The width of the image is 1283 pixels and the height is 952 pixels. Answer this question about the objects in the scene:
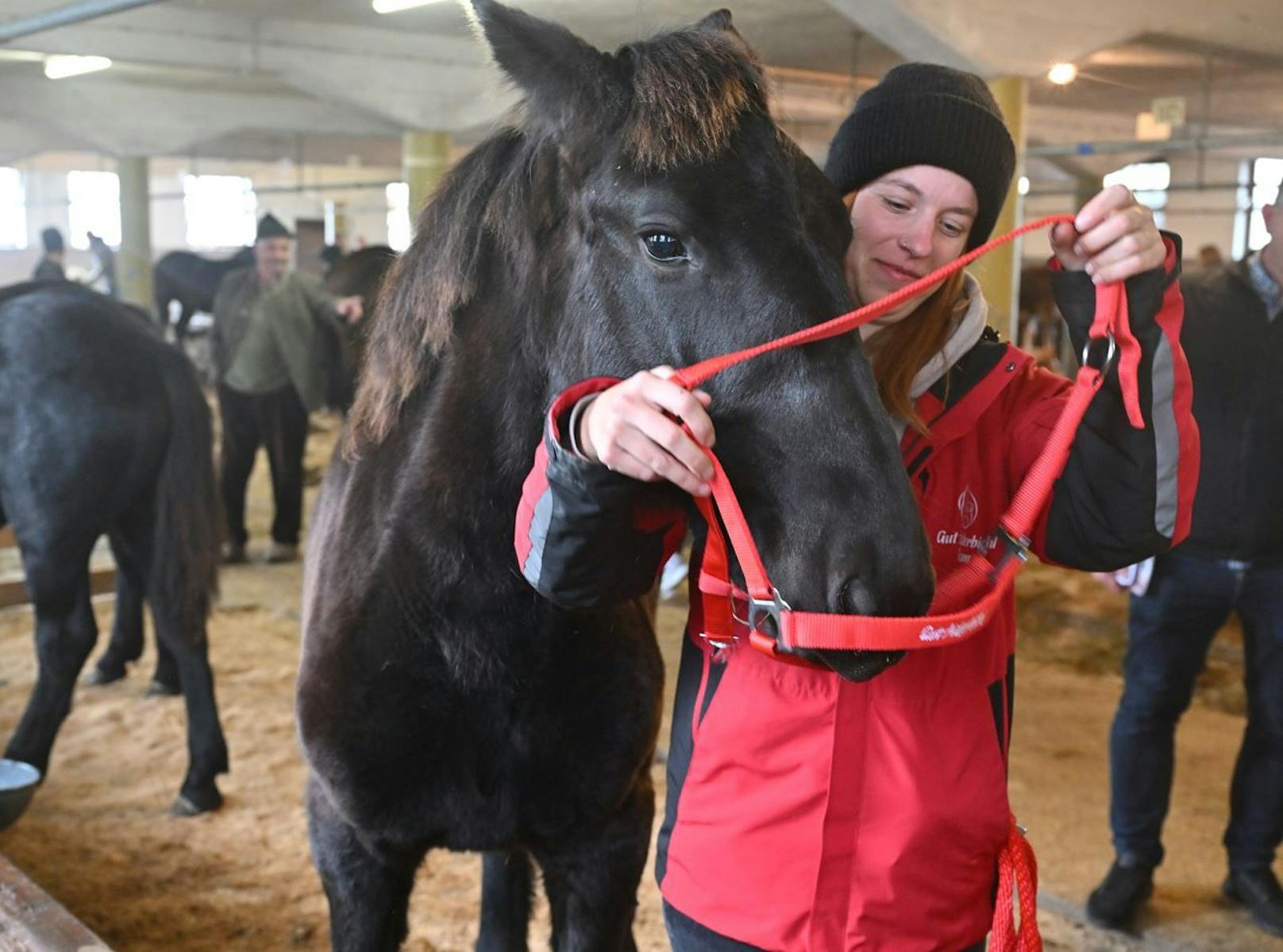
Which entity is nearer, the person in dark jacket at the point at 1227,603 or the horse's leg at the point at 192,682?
the person in dark jacket at the point at 1227,603

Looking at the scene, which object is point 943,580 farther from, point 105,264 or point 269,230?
point 105,264

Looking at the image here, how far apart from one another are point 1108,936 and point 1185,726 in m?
1.81

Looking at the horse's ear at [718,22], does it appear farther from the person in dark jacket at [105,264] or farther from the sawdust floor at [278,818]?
the person in dark jacket at [105,264]

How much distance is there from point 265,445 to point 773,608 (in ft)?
21.1

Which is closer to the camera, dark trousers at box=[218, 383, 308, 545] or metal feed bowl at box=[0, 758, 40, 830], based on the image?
metal feed bowl at box=[0, 758, 40, 830]

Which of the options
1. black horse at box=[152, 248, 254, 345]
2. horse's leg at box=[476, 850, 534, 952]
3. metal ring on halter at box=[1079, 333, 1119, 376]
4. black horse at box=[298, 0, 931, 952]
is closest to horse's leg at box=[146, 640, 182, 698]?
horse's leg at box=[476, 850, 534, 952]

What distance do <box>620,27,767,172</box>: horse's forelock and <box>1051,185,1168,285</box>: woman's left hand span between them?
13.6 inches

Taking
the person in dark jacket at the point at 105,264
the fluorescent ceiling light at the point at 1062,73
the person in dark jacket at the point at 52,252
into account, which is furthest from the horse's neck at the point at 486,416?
the person in dark jacket at the point at 105,264

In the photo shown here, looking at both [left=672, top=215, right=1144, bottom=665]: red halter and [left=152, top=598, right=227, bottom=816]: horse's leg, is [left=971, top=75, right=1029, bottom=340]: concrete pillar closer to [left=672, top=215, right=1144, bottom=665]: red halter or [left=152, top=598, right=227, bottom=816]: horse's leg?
[left=152, top=598, right=227, bottom=816]: horse's leg

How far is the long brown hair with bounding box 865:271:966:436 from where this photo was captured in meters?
1.30

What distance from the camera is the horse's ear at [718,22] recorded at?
133 cm

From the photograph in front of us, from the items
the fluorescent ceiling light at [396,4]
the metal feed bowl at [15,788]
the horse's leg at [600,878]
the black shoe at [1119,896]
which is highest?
the fluorescent ceiling light at [396,4]

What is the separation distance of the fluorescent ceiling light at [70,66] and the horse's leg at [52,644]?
5504 mm

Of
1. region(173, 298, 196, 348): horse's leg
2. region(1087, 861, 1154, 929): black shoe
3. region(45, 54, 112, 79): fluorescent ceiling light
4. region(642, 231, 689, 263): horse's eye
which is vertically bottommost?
region(1087, 861, 1154, 929): black shoe
